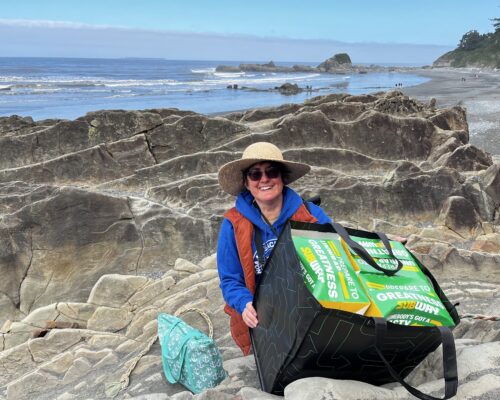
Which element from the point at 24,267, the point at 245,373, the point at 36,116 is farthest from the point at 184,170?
the point at 36,116

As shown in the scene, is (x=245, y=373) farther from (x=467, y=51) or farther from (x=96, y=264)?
A: (x=467, y=51)

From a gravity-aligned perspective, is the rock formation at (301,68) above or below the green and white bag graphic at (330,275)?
below

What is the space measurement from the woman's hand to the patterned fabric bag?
2.12ft

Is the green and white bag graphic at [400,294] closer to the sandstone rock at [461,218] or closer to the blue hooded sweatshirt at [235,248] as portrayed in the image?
the blue hooded sweatshirt at [235,248]

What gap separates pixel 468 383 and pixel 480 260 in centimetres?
499

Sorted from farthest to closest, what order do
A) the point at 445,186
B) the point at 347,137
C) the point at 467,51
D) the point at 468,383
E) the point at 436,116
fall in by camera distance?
the point at 467,51, the point at 436,116, the point at 347,137, the point at 445,186, the point at 468,383

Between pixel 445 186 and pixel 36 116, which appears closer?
pixel 445 186

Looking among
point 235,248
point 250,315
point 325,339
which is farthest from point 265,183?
point 325,339

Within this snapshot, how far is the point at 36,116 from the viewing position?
102 feet

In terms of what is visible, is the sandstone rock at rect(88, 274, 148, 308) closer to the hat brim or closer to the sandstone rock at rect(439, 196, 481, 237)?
the hat brim

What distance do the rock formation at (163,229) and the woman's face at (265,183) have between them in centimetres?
128

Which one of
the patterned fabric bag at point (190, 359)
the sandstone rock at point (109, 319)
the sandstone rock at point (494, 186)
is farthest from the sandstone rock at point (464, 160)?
the patterned fabric bag at point (190, 359)

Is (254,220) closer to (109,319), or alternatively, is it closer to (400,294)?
(400,294)

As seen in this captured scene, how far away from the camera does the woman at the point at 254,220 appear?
345 cm
